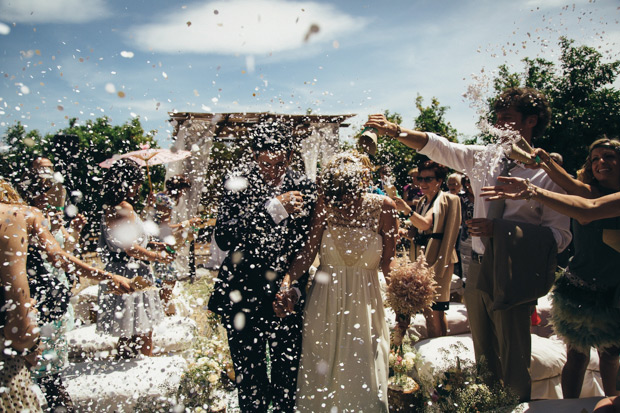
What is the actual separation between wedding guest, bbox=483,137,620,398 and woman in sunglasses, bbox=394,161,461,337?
1.20 metres

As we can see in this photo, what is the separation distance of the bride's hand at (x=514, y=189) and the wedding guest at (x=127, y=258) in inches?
103

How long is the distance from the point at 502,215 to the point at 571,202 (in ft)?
1.44

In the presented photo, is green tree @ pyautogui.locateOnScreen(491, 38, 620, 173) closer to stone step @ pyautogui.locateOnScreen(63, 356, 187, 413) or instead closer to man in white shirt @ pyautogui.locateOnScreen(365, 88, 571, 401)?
man in white shirt @ pyautogui.locateOnScreen(365, 88, 571, 401)

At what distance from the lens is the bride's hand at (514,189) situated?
7.29 feet

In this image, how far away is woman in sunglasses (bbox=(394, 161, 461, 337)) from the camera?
3.83m

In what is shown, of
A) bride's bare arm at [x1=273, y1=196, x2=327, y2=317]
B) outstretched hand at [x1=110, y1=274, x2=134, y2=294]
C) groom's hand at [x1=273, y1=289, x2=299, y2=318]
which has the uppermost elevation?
bride's bare arm at [x1=273, y1=196, x2=327, y2=317]

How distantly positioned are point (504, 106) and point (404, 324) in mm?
1653

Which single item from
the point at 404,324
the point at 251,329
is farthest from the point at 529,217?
the point at 251,329

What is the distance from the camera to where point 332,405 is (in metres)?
Result: 2.46

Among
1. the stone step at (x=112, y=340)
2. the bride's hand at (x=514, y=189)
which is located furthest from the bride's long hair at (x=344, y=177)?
the stone step at (x=112, y=340)

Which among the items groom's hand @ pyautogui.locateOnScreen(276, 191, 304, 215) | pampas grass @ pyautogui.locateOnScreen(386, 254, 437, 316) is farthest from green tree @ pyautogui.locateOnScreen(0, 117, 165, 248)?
pampas grass @ pyautogui.locateOnScreen(386, 254, 437, 316)

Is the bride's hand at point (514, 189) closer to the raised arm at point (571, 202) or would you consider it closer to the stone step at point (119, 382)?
the raised arm at point (571, 202)

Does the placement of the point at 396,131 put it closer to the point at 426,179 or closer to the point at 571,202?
the point at 571,202

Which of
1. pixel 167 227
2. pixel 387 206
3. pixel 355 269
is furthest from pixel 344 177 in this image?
pixel 167 227
